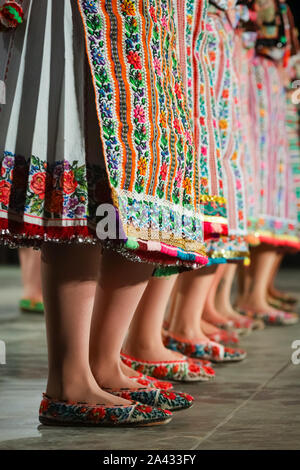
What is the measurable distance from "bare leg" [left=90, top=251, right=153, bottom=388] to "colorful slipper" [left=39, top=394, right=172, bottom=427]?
0.18m

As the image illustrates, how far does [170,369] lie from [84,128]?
31.0 inches

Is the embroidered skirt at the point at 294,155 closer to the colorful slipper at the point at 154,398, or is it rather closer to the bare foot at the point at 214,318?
the bare foot at the point at 214,318

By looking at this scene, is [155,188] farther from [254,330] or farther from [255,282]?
[255,282]

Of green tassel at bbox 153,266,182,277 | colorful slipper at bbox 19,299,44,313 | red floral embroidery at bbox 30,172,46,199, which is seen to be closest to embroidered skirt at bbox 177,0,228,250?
green tassel at bbox 153,266,182,277

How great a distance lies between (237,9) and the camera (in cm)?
275

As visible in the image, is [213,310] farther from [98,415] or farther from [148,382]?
[98,415]

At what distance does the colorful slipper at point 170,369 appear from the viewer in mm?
2174

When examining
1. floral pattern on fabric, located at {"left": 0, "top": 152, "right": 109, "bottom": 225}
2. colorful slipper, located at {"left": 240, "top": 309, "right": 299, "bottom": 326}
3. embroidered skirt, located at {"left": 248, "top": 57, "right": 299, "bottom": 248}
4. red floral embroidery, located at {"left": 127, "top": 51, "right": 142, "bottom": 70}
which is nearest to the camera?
floral pattern on fabric, located at {"left": 0, "top": 152, "right": 109, "bottom": 225}

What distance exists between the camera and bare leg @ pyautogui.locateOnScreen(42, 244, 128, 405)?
5.42 ft

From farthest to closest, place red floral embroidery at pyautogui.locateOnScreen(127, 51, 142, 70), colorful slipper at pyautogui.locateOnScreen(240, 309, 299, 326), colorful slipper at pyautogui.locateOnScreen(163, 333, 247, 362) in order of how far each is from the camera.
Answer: colorful slipper at pyautogui.locateOnScreen(240, 309, 299, 326)
colorful slipper at pyautogui.locateOnScreen(163, 333, 247, 362)
red floral embroidery at pyautogui.locateOnScreen(127, 51, 142, 70)

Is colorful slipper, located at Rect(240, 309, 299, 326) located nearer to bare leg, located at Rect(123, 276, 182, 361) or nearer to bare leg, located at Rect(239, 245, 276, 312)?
bare leg, located at Rect(239, 245, 276, 312)

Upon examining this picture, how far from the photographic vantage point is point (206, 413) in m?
1.77

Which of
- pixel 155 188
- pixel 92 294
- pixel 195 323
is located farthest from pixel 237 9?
pixel 92 294
